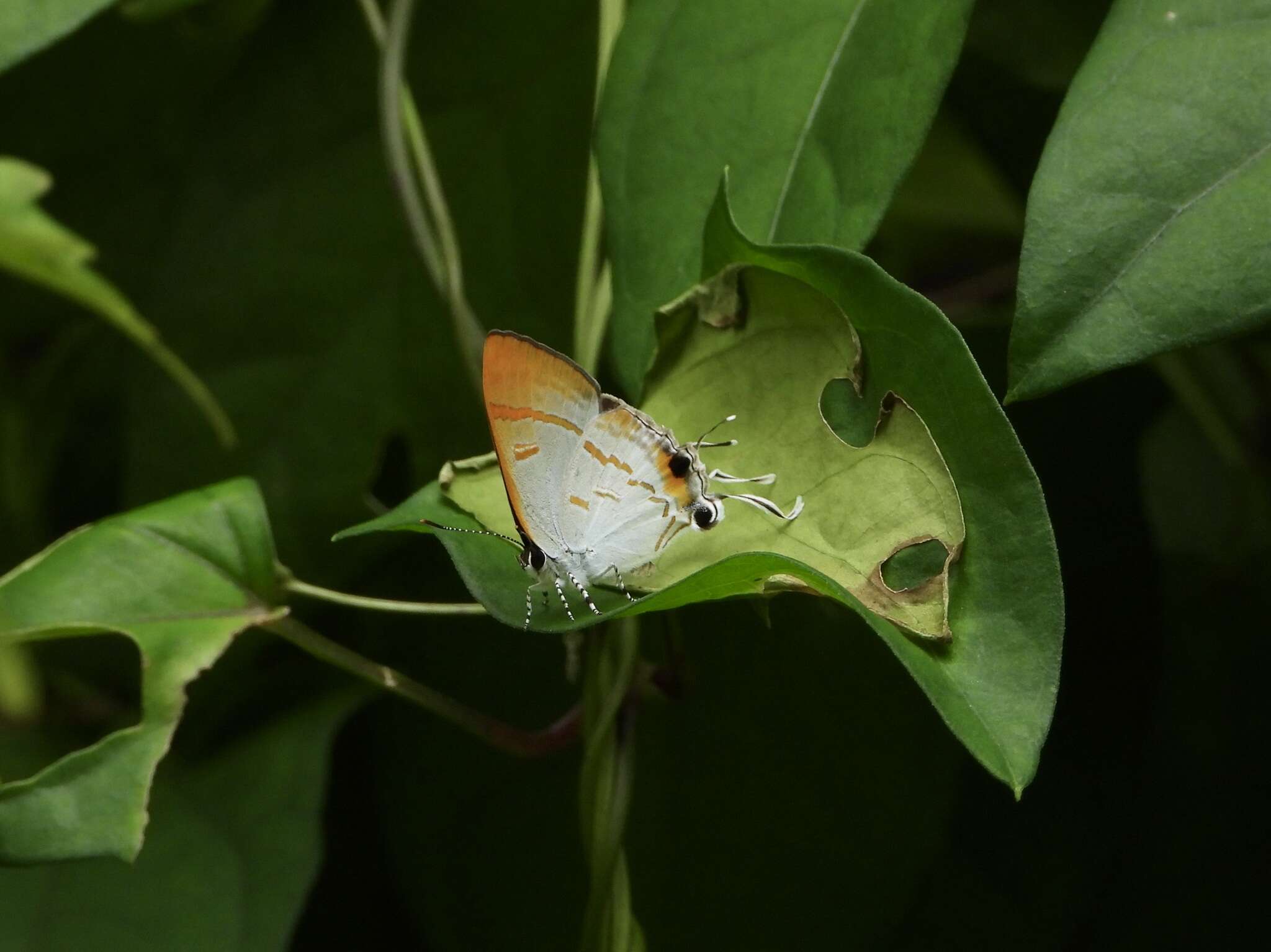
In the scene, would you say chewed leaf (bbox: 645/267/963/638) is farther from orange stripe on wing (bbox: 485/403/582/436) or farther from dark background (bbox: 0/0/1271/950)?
dark background (bbox: 0/0/1271/950)

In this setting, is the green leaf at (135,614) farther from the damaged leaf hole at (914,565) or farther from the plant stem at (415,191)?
the damaged leaf hole at (914,565)

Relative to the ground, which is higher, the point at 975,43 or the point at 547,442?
the point at 975,43

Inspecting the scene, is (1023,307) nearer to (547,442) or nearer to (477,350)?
(547,442)

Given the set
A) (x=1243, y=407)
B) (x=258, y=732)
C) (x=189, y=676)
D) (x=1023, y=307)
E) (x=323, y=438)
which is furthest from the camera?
(x=1243, y=407)

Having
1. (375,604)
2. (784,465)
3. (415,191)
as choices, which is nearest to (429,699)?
(375,604)

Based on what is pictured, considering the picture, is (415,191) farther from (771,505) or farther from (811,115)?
(771,505)

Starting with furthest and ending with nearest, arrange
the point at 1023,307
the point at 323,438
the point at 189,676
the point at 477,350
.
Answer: the point at 323,438, the point at 477,350, the point at 189,676, the point at 1023,307

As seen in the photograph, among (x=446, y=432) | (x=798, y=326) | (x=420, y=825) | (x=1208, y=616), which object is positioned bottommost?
(x=420, y=825)

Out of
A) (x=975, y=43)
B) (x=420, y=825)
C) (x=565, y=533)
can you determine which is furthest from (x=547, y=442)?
(x=975, y=43)
